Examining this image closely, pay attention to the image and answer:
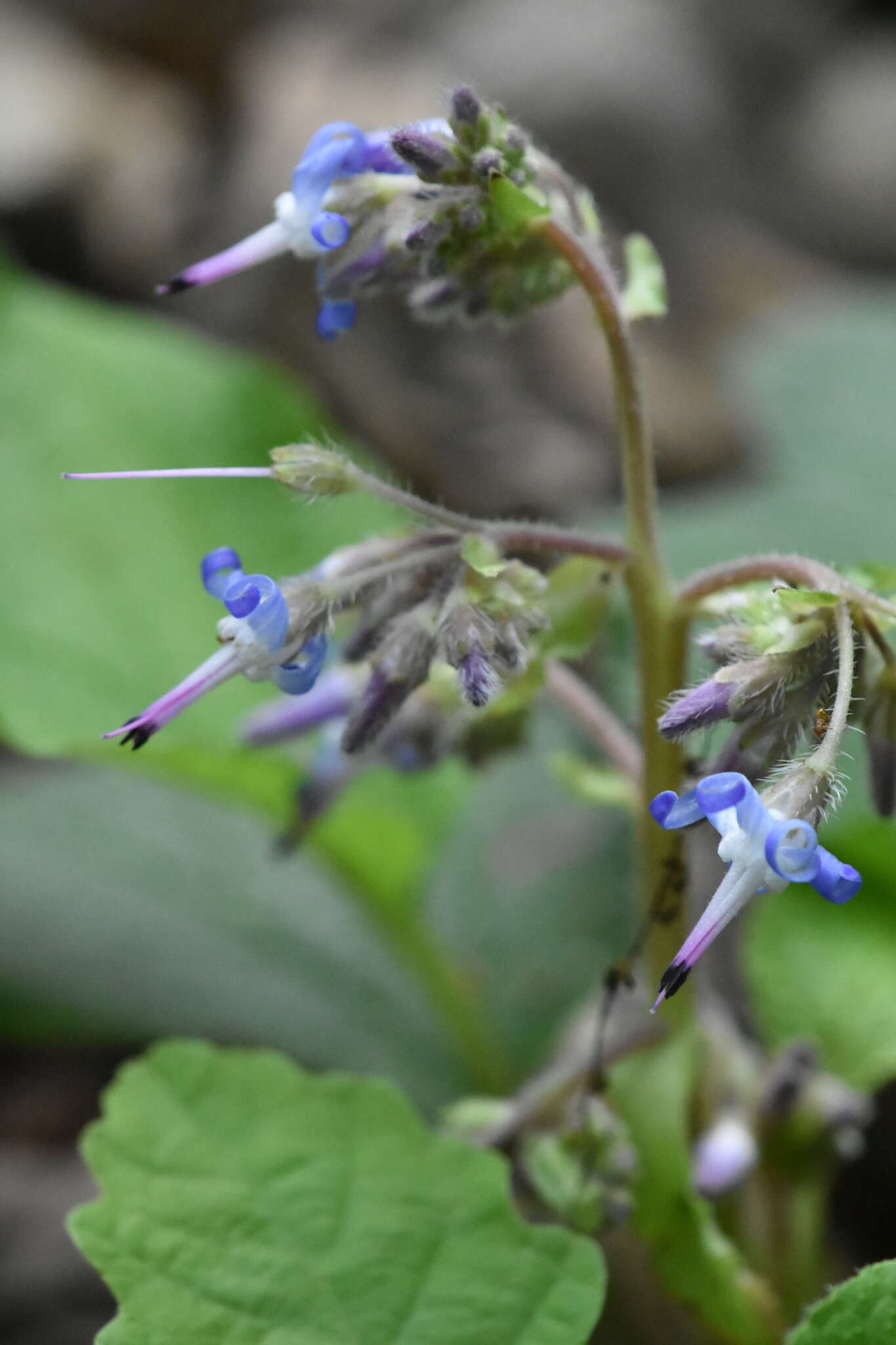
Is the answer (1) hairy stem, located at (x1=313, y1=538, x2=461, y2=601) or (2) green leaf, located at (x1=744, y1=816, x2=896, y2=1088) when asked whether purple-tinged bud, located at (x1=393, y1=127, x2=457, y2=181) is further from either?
(2) green leaf, located at (x1=744, y1=816, x2=896, y2=1088)

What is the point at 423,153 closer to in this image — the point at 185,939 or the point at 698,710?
the point at 698,710

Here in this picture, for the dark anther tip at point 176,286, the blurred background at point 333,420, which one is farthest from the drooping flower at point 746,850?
the blurred background at point 333,420

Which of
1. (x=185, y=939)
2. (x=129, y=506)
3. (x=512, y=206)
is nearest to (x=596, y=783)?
(x=512, y=206)

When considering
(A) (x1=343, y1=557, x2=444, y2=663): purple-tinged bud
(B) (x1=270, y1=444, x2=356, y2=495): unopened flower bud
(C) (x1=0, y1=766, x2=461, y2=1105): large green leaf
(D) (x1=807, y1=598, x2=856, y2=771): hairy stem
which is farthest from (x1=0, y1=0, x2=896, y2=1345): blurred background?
(D) (x1=807, y1=598, x2=856, y2=771): hairy stem

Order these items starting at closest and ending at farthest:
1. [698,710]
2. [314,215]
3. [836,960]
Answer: [698,710] → [314,215] → [836,960]

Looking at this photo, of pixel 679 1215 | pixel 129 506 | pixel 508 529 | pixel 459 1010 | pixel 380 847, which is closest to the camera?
pixel 508 529

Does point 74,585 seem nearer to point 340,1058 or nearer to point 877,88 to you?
point 340,1058

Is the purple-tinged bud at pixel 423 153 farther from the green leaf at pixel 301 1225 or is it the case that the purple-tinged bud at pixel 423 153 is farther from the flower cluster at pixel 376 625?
the green leaf at pixel 301 1225
